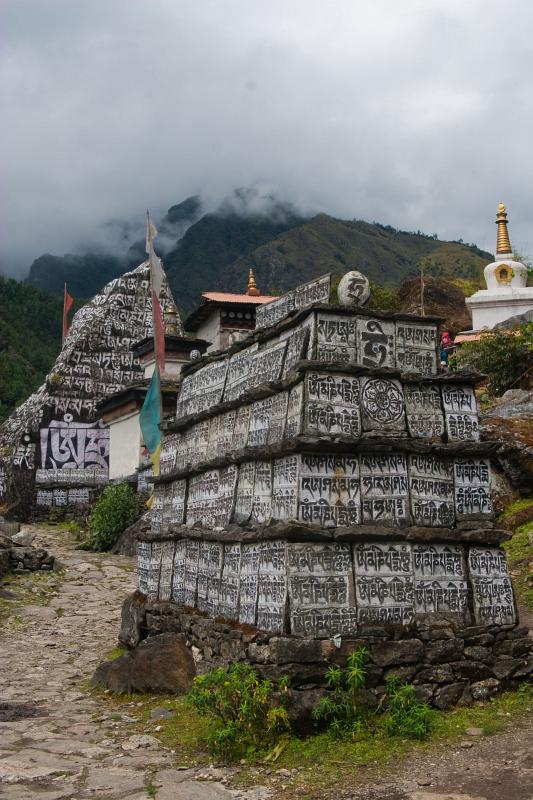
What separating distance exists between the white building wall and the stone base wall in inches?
687

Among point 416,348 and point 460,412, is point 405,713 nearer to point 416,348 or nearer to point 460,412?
point 460,412

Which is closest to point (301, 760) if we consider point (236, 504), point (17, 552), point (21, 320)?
point (236, 504)

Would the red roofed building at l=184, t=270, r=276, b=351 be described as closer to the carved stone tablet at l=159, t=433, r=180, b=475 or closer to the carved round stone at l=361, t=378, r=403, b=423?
the carved stone tablet at l=159, t=433, r=180, b=475

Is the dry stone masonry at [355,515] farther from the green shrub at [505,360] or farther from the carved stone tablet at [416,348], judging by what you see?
the green shrub at [505,360]

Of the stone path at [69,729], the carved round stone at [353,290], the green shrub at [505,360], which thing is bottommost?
the stone path at [69,729]

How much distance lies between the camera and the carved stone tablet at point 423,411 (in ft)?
27.0

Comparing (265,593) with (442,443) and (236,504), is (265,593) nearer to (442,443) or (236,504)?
(236,504)

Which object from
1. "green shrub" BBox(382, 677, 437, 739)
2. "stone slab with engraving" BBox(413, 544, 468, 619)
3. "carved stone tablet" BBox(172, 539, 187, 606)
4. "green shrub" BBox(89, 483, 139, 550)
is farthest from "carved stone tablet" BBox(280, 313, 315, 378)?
"green shrub" BBox(89, 483, 139, 550)

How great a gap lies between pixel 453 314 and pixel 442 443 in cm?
2932

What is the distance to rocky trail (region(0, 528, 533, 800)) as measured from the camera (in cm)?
589

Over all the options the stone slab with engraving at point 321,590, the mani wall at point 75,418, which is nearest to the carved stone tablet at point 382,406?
the stone slab with engraving at point 321,590

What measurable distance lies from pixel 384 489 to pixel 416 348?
1641 mm

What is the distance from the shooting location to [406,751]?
6.52 metres

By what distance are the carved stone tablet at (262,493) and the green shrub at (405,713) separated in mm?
1941
